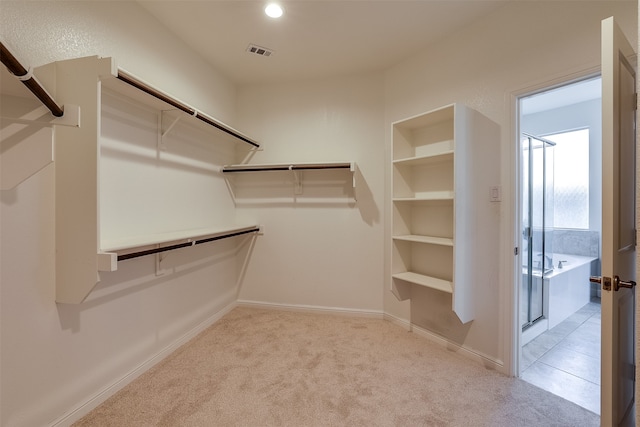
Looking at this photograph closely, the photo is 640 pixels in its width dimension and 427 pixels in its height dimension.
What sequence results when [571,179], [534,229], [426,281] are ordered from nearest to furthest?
[426,281]
[534,229]
[571,179]

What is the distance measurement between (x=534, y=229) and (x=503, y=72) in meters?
1.79

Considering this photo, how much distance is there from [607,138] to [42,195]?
98.5 inches

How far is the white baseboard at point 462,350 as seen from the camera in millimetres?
1977

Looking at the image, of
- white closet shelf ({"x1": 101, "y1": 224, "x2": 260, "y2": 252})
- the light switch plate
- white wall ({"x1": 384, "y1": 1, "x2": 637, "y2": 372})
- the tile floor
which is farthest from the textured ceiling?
the tile floor

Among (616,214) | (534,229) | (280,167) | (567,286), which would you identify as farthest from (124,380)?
(567,286)

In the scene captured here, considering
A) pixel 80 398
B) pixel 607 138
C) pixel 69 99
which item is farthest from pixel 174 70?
pixel 607 138

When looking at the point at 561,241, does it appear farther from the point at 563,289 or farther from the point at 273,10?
the point at 273,10

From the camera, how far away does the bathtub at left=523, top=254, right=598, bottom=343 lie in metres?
2.77

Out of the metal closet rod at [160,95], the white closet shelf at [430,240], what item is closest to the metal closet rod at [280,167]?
the metal closet rod at [160,95]

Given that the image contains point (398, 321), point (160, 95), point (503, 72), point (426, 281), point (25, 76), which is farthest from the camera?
point (398, 321)

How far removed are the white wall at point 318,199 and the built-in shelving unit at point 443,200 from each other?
0.37m

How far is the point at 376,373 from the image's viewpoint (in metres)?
1.92

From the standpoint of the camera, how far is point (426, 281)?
2.25 m

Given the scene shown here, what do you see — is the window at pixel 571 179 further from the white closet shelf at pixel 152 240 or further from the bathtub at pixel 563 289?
the white closet shelf at pixel 152 240
